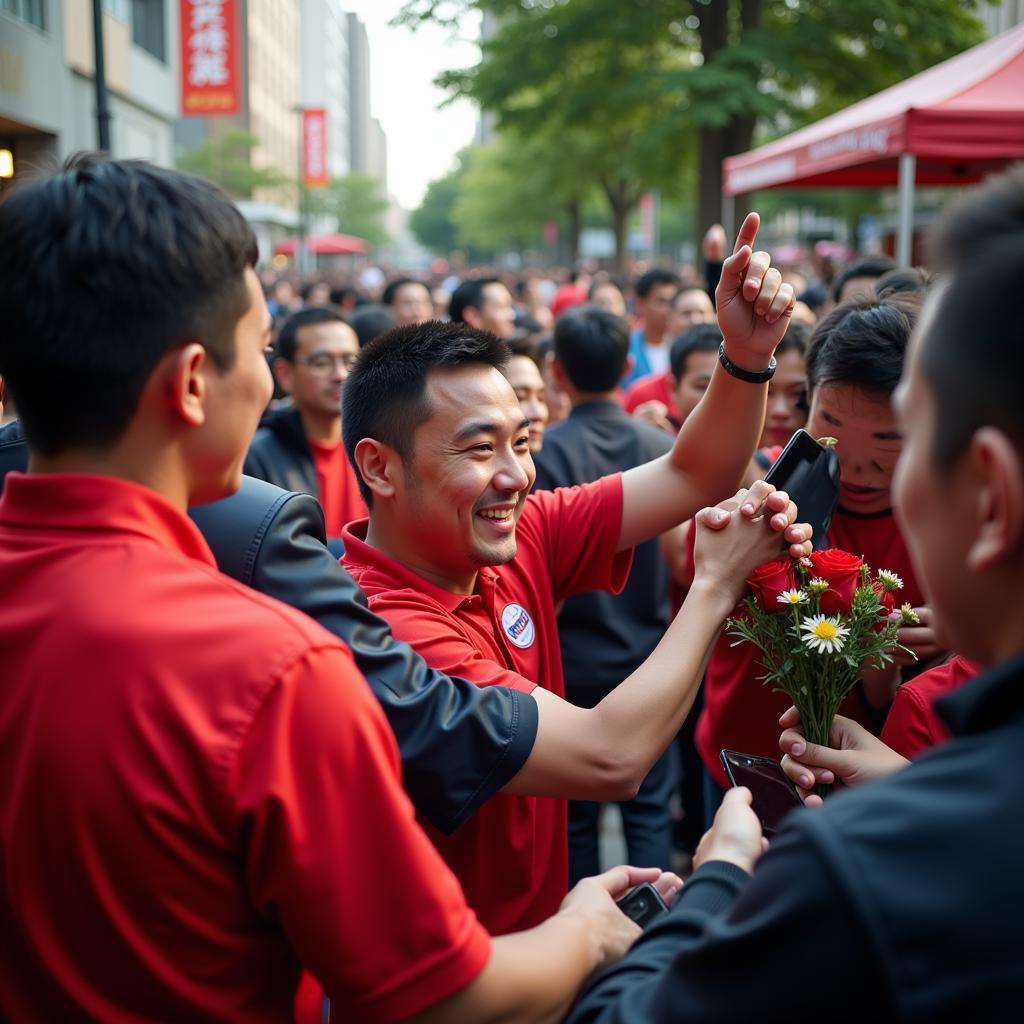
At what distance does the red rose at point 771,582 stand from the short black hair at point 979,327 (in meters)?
0.97

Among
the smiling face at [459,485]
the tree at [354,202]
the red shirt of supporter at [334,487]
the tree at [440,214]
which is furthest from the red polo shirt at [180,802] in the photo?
the tree at [440,214]

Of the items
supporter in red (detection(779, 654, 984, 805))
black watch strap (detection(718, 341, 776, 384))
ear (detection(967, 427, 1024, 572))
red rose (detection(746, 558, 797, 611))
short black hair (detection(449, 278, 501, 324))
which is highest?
short black hair (detection(449, 278, 501, 324))

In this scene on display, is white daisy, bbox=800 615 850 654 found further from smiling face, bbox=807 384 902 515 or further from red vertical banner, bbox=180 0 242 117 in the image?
red vertical banner, bbox=180 0 242 117

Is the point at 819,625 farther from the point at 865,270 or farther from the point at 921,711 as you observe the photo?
the point at 865,270

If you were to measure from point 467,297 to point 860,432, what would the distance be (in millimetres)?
5389

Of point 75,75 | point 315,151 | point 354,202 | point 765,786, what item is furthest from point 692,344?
point 354,202

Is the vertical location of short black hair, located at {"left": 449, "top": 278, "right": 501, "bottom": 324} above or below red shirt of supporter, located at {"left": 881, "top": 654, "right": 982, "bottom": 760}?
above

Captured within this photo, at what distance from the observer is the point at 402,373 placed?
2.48m

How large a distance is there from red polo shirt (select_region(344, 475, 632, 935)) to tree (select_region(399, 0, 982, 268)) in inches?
577

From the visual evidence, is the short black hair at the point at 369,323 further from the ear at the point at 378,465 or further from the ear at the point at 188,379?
the ear at the point at 188,379

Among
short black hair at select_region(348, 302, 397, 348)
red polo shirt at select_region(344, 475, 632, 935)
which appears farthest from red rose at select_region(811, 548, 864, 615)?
short black hair at select_region(348, 302, 397, 348)

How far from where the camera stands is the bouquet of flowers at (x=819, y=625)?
6.77 feet

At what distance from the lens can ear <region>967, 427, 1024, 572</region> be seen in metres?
1.09

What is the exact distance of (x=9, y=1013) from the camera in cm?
139
